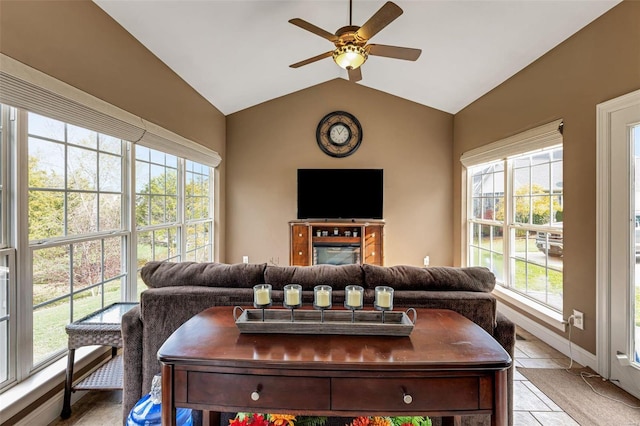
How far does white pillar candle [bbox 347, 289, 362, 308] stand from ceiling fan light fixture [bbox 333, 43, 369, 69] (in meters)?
1.79

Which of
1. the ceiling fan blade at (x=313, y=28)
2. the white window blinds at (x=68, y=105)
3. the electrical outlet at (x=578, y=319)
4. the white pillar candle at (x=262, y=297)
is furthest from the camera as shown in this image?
the electrical outlet at (x=578, y=319)

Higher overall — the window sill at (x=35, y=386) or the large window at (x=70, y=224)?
the large window at (x=70, y=224)

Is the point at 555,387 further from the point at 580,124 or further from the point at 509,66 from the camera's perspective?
the point at 509,66

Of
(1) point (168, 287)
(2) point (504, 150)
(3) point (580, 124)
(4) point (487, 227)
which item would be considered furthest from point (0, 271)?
(4) point (487, 227)

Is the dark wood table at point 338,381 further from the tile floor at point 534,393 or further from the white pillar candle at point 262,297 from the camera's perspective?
the tile floor at point 534,393

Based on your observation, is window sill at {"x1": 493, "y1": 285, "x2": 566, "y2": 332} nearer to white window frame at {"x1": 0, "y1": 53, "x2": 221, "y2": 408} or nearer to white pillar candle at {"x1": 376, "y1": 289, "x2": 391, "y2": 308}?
white pillar candle at {"x1": 376, "y1": 289, "x2": 391, "y2": 308}

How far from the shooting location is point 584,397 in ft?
6.64

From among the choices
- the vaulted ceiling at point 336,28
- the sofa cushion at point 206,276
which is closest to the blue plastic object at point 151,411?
the sofa cushion at point 206,276

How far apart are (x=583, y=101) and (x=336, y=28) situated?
240 centimetres

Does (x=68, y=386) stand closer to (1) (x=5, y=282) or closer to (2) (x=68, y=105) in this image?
(1) (x=5, y=282)

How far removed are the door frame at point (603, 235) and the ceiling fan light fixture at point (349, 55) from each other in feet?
6.03

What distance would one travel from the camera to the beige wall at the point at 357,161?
4926mm

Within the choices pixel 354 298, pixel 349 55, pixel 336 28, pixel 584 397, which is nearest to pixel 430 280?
pixel 354 298

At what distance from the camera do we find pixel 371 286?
5.44ft
